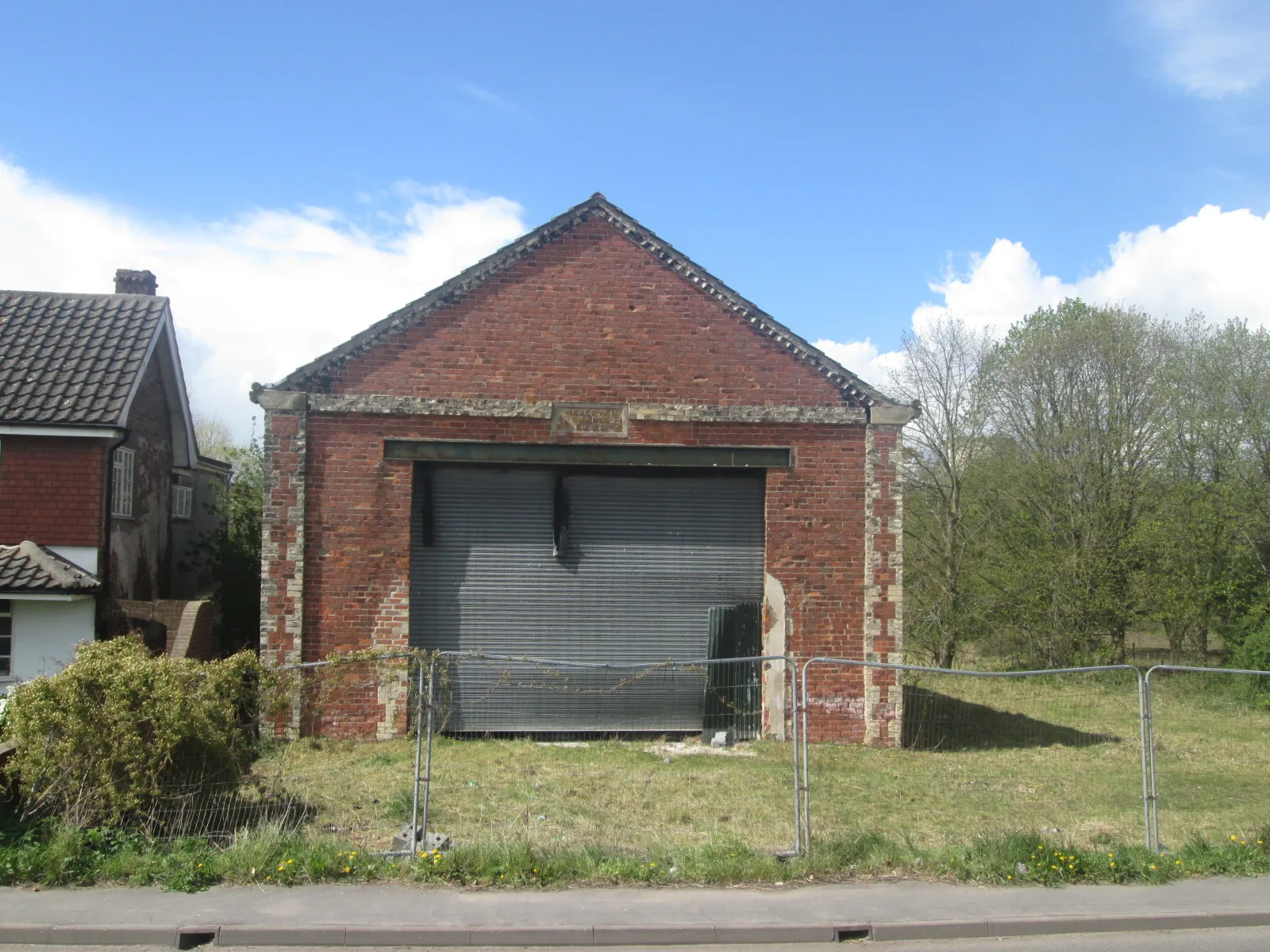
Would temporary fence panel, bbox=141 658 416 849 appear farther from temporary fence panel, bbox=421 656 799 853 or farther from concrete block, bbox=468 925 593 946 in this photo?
concrete block, bbox=468 925 593 946

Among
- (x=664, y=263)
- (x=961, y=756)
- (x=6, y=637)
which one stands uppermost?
(x=664, y=263)

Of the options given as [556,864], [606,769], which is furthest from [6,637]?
[556,864]

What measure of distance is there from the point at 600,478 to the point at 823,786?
17.4ft

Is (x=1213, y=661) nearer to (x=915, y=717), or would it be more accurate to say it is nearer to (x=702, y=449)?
(x=915, y=717)

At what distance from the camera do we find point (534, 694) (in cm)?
1404

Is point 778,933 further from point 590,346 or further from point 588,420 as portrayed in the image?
point 590,346

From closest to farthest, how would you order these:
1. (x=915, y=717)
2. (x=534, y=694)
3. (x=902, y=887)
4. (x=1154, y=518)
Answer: (x=902, y=887), (x=534, y=694), (x=915, y=717), (x=1154, y=518)

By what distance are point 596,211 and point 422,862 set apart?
9535 millimetres

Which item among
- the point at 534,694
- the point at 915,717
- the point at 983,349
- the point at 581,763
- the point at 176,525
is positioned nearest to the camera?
the point at 581,763

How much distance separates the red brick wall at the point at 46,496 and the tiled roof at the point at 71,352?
1.72 ft

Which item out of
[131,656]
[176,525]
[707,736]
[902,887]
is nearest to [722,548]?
[707,736]

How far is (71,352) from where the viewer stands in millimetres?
17078

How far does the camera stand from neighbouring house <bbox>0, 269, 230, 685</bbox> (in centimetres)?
1524

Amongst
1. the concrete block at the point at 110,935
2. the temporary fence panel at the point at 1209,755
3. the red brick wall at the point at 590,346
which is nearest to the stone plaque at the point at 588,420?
the red brick wall at the point at 590,346
